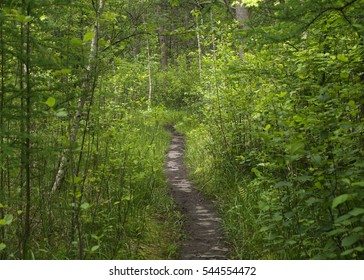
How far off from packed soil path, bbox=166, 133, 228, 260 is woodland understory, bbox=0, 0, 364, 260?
19 centimetres

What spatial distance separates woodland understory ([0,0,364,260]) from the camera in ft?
10.9

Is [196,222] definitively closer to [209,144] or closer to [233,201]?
[233,201]

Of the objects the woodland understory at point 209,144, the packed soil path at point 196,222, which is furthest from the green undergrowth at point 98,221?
the packed soil path at point 196,222

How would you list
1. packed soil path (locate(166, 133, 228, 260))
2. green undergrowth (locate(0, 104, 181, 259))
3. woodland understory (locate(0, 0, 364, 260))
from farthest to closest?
packed soil path (locate(166, 133, 228, 260))
green undergrowth (locate(0, 104, 181, 259))
woodland understory (locate(0, 0, 364, 260))

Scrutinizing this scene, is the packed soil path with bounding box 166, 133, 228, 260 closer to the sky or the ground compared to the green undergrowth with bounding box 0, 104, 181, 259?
closer to the ground

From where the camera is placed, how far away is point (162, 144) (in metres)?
11.9

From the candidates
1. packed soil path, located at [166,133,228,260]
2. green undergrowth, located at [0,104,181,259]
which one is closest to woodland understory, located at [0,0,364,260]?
green undergrowth, located at [0,104,181,259]

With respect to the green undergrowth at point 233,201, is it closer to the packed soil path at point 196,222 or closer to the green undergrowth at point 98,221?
the packed soil path at point 196,222

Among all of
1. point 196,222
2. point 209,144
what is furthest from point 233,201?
point 209,144

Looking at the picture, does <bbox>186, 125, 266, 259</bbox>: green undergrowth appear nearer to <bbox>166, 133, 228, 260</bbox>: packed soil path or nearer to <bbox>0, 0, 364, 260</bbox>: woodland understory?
<bbox>0, 0, 364, 260</bbox>: woodland understory

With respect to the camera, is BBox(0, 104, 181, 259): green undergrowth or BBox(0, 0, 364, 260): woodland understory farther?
BBox(0, 104, 181, 259): green undergrowth
